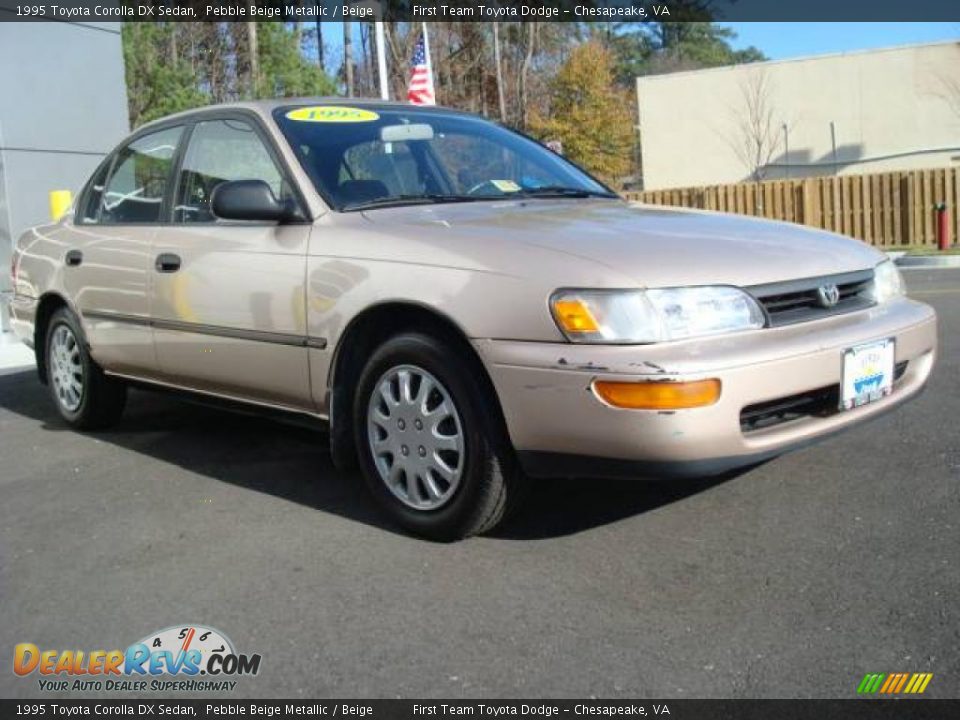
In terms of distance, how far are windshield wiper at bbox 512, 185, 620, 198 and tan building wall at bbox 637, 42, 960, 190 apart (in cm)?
2843

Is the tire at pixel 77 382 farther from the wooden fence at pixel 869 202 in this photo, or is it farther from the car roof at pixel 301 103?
the wooden fence at pixel 869 202

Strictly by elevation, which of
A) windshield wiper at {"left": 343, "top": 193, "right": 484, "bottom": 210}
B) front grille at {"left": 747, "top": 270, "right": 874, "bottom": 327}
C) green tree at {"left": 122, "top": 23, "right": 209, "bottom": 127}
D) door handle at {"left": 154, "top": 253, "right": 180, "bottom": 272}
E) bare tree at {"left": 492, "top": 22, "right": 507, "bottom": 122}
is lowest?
front grille at {"left": 747, "top": 270, "right": 874, "bottom": 327}

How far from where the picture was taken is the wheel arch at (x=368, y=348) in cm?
341

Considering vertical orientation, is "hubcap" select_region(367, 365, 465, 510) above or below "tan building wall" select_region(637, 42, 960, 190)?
below

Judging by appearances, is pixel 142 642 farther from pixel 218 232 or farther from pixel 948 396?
pixel 948 396

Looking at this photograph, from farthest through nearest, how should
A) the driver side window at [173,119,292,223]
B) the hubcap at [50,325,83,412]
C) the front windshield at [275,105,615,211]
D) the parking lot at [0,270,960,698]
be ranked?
the hubcap at [50,325,83,412]
the driver side window at [173,119,292,223]
the front windshield at [275,105,615,211]
the parking lot at [0,270,960,698]

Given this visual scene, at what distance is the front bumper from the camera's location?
10.0 feet

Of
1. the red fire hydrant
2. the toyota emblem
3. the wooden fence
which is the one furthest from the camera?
the wooden fence

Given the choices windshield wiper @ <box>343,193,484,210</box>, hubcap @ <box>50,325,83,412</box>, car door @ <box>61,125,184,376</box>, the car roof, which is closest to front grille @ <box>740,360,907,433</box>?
Result: windshield wiper @ <box>343,193,484,210</box>

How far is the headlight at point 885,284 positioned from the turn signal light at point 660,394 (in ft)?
3.71

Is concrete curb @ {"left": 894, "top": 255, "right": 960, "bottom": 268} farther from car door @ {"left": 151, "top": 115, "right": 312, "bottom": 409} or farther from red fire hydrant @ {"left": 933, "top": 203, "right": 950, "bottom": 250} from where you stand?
car door @ {"left": 151, "top": 115, "right": 312, "bottom": 409}

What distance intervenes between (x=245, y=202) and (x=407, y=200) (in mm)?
647

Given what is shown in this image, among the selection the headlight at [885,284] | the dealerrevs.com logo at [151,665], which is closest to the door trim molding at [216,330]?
the dealerrevs.com logo at [151,665]

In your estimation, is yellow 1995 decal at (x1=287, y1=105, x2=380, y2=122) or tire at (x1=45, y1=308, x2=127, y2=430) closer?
yellow 1995 decal at (x1=287, y1=105, x2=380, y2=122)
